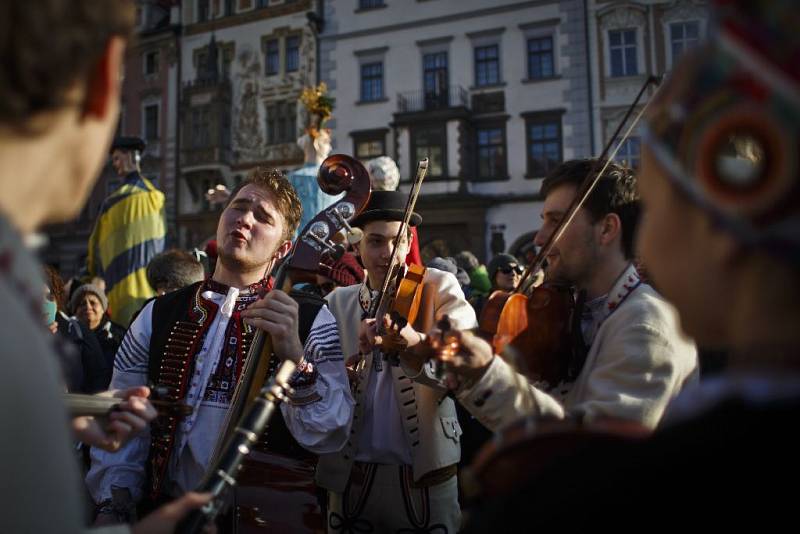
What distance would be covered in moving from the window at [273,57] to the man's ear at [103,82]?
84.4 feet

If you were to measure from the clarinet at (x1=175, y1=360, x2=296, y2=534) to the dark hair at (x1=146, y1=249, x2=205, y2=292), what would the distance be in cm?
307

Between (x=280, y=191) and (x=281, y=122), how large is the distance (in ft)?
76.7

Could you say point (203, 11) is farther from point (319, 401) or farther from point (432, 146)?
point (319, 401)

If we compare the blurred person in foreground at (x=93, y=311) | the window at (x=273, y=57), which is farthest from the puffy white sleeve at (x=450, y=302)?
the window at (x=273, y=57)

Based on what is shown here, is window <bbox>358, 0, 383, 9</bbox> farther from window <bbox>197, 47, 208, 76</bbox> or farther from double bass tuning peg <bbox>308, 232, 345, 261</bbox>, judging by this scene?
double bass tuning peg <bbox>308, 232, 345, 261</bbox>

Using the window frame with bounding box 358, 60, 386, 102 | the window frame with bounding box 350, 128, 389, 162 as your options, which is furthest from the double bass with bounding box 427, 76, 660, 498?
the window frame with bounding box 358, 60, 386, 102

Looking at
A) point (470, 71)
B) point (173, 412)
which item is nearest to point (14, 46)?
point (173, 412)

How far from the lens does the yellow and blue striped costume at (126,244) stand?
5266 millimetres

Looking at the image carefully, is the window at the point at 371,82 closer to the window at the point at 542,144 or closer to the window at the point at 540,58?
the window at the point at 540,58

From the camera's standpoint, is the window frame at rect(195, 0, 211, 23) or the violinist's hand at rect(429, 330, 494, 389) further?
the window frame at rect(195, 0, 211, 23)

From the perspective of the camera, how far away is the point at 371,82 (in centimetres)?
2325

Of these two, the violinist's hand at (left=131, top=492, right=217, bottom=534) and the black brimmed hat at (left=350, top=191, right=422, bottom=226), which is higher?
the black brimmed hat at (left=350, top=191, right=422, bottom=226)

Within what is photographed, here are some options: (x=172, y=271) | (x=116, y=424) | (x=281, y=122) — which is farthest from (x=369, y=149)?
(x=116, y=424)

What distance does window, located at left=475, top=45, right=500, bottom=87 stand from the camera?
2167 cm
